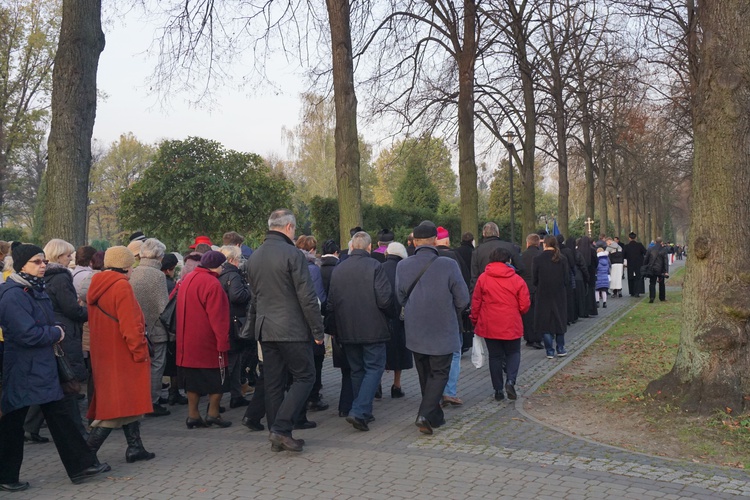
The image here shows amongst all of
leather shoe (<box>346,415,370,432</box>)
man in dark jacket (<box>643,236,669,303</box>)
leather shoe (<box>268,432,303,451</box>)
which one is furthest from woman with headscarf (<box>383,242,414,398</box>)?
man in dark jacket (<box>643,236,669,303</box>)

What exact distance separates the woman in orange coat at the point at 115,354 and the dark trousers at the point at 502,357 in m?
3.96

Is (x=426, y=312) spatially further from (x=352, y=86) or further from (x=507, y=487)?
(x=352, y=86)

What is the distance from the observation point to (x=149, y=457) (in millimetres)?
6859

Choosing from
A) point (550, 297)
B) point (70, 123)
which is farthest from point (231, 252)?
point (550, 297)

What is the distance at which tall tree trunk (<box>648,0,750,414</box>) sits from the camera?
7.64m

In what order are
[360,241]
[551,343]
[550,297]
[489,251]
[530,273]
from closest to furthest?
[360,241] < [489,251] < [550,297] < [551,343] < [530,273]

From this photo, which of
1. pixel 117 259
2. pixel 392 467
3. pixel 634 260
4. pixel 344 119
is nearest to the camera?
pixel 392 467

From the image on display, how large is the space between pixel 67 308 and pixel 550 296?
7.17m

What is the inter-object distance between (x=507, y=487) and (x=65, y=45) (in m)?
8.53

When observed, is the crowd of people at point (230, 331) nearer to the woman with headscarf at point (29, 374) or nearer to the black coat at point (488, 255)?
the woman with headscarf at point (29, 374)

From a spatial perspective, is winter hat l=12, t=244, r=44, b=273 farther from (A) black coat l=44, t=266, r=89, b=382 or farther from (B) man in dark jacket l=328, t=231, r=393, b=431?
(B) man in dark jacket l=328, t=231, r=393, b=431

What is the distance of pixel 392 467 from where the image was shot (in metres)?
6.40

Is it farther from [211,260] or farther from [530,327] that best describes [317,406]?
[530,327]

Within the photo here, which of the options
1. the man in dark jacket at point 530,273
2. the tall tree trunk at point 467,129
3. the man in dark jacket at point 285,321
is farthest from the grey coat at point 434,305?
the tall tree trunk at point 467,129
